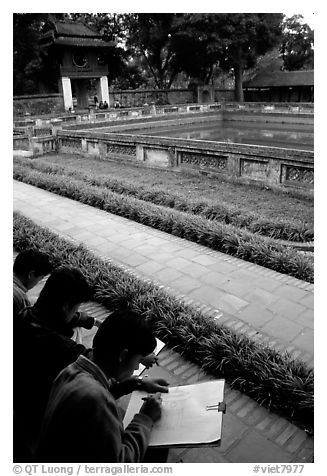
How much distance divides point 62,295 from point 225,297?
245 cm

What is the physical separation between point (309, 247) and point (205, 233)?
1.54 meters

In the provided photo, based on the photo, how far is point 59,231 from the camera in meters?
6.65

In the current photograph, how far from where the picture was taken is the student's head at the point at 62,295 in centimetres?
226

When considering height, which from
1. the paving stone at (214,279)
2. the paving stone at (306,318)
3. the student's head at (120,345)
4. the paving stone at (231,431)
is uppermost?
the student's head at (120,345)

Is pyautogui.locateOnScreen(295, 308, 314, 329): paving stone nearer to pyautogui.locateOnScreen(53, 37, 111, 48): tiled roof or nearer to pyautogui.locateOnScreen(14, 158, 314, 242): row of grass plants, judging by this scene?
pyautogui.locateOnScreen(14, 158, 314, 242): row of grass plants

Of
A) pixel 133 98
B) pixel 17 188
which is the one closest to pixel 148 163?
pixel 17 188

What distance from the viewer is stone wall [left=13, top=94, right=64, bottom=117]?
97.2 ft

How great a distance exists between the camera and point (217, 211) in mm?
7254

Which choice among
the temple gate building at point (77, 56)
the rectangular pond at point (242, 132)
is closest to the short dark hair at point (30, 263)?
the rectangular pond at point (242, 132)

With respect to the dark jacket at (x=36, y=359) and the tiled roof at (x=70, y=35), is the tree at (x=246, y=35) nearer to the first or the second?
the tiled roof at (x=70, y=35)

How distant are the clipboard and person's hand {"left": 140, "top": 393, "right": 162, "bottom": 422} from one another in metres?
0.04

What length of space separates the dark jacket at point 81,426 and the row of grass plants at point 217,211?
5.15 m

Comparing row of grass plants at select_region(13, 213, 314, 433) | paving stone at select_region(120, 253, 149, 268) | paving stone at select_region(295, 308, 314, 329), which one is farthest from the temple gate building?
paving stone at select_region(295, 308, 314, 329)

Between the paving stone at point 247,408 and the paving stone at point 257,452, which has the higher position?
the paving stone at point 247,408
